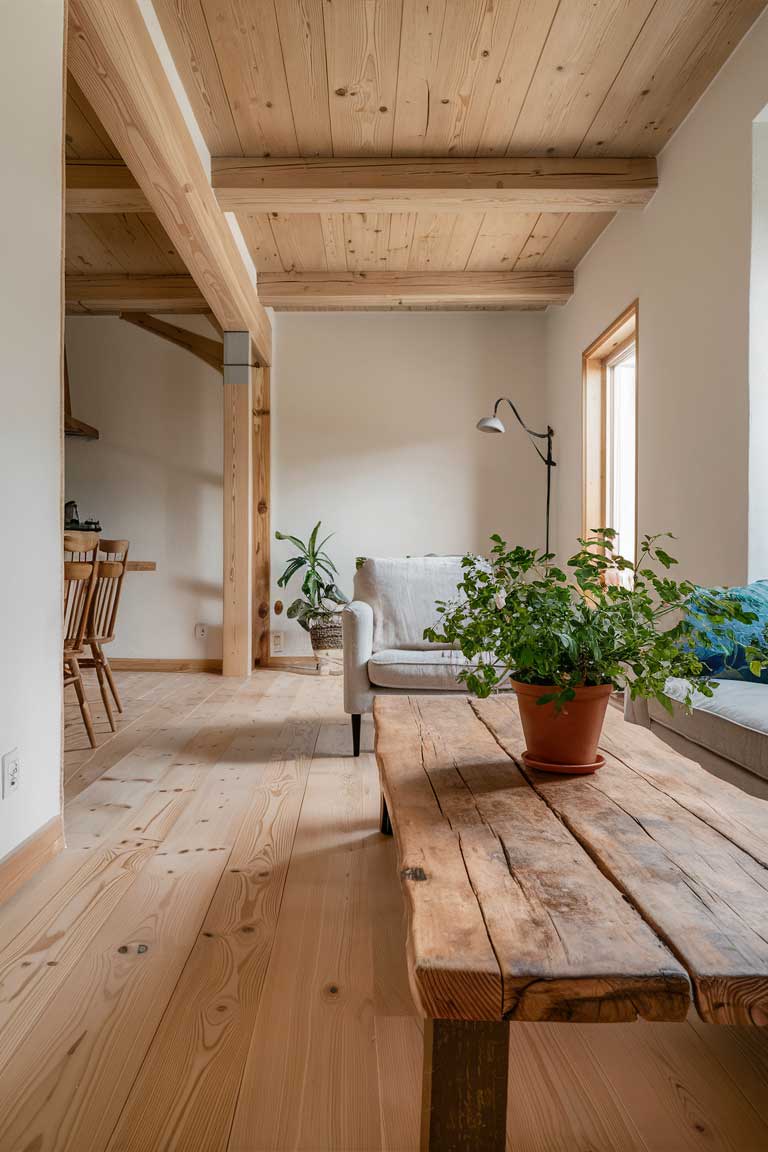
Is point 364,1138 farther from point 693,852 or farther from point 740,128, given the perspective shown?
point 740,128

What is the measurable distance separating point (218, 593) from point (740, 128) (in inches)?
165

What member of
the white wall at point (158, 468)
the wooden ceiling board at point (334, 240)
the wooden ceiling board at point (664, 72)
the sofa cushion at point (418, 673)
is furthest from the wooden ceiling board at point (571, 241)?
the sofa cushion at point (418, 673)

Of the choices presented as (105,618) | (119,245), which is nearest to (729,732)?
(105,618)

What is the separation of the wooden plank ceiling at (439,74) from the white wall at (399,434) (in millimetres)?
2257

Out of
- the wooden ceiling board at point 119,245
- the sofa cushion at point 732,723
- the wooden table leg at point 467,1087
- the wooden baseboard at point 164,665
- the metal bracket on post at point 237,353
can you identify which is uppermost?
the wooden ceiling board at point 119,245

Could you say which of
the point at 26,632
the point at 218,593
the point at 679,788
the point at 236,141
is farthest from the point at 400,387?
the point at 679,788

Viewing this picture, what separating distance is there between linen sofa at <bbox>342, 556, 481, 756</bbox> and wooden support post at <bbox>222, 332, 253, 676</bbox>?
177cm

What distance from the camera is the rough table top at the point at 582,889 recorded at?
0.66m

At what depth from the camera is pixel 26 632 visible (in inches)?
71.8

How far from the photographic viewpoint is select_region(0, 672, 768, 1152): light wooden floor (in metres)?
A: 1.01

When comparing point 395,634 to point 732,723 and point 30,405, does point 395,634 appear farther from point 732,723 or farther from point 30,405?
point 30,405

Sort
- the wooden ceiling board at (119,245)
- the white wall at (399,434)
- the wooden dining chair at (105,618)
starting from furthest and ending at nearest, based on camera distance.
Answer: the white wall at (399,434), the wooden ceiling board at (119,245), the wooden dining chair at (105,618)

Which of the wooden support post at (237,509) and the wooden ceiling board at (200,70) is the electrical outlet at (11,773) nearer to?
the wooden ceiling board at (200,70)

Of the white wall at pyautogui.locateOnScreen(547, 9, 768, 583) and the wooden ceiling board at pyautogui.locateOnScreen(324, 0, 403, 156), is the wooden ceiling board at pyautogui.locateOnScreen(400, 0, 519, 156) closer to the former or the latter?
the wooden ceiling board at pyautogui.locateOnScreen(324, 0, 403, 156)
